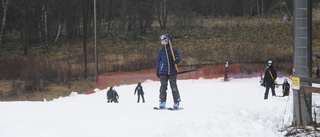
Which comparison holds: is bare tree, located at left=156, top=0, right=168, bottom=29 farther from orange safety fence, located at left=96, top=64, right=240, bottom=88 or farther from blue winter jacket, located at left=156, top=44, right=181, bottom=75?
blue winter jacket, located at left=156, top=44, right=181, bottom=75

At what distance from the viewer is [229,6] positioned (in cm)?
7588

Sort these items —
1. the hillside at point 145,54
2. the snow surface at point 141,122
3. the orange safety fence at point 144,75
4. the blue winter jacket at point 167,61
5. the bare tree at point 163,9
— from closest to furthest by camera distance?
the snow surface at point 141,122 → the blue winter jacket at point 167,61 → the orange safety fence at point 144,75 → the hillside at point 145,54 → the bare tree at point 163,9

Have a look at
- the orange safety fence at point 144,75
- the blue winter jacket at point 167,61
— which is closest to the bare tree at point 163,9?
the orange safety fence at point 144,75

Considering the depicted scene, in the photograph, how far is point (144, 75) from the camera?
36.2 metres

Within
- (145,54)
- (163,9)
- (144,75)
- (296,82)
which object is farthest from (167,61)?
(163,9)

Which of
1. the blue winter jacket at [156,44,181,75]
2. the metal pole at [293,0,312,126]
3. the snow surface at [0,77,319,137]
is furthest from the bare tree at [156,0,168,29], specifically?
the metal pole at [293,0,312,126]

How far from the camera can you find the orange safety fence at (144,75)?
34094 millimetres

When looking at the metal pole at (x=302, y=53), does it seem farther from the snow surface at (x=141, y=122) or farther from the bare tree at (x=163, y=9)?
the bare tree at (x=163, y=9)

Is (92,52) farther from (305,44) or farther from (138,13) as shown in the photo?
(305,44)

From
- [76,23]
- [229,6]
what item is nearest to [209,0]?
[229,6]

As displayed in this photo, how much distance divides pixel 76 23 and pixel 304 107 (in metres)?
54.6

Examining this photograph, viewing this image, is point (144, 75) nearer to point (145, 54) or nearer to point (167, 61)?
point (145, 54)

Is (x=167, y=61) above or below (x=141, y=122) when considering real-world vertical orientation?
above

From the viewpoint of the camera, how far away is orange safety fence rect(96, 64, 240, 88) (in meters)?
34.1
